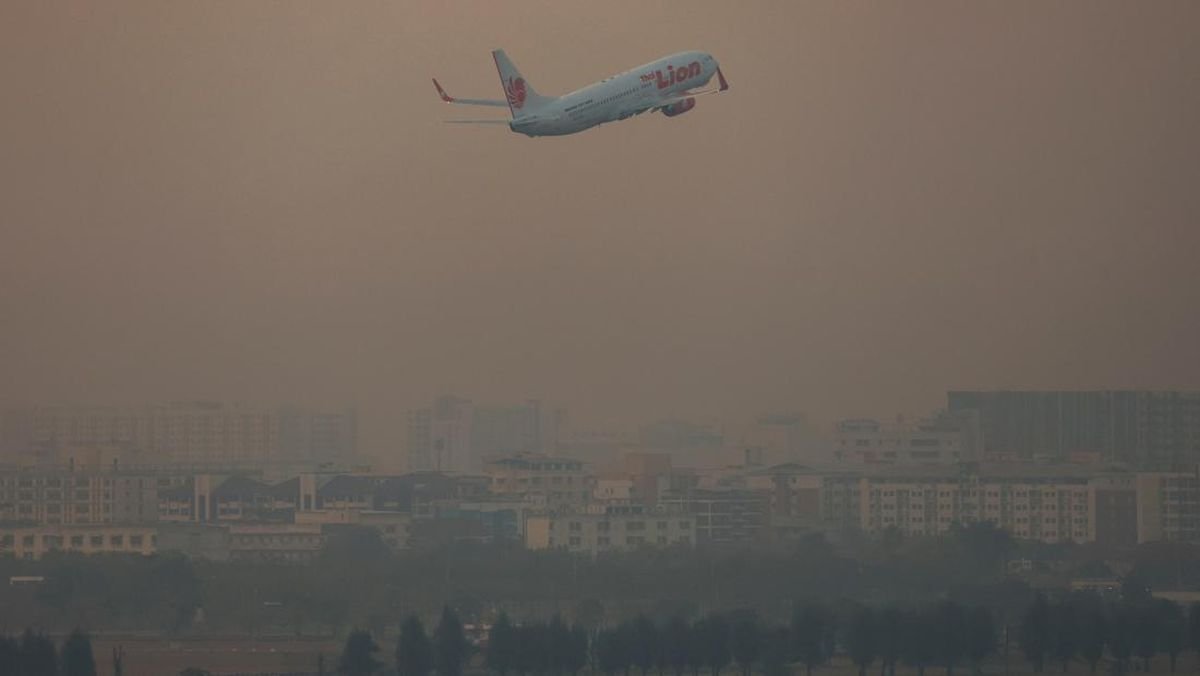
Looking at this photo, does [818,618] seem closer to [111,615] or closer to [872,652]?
[872,652]

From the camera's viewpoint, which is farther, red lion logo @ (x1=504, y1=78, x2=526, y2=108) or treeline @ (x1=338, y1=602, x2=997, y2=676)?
red lion logo @ (x1=504, y1=78, x2=526, y2=108)

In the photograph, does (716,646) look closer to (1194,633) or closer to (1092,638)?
(1092,638)

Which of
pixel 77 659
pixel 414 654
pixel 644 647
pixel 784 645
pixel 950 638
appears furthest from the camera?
pixel 950 638

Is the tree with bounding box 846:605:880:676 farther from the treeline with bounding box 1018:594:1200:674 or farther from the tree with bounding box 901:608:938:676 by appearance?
the treeline with bounding box 1018:594:1200:674

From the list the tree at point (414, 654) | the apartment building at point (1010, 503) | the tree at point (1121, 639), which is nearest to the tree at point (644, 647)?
the tree at point (414, 654)

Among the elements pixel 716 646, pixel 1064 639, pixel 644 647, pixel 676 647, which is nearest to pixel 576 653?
pixel 644 647

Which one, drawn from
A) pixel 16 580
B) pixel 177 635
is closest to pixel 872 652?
pixel 177 635

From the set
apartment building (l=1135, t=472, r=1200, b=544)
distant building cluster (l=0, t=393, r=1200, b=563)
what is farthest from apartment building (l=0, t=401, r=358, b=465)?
apartment building (l=1135, t=472, r=1200, b=544)
